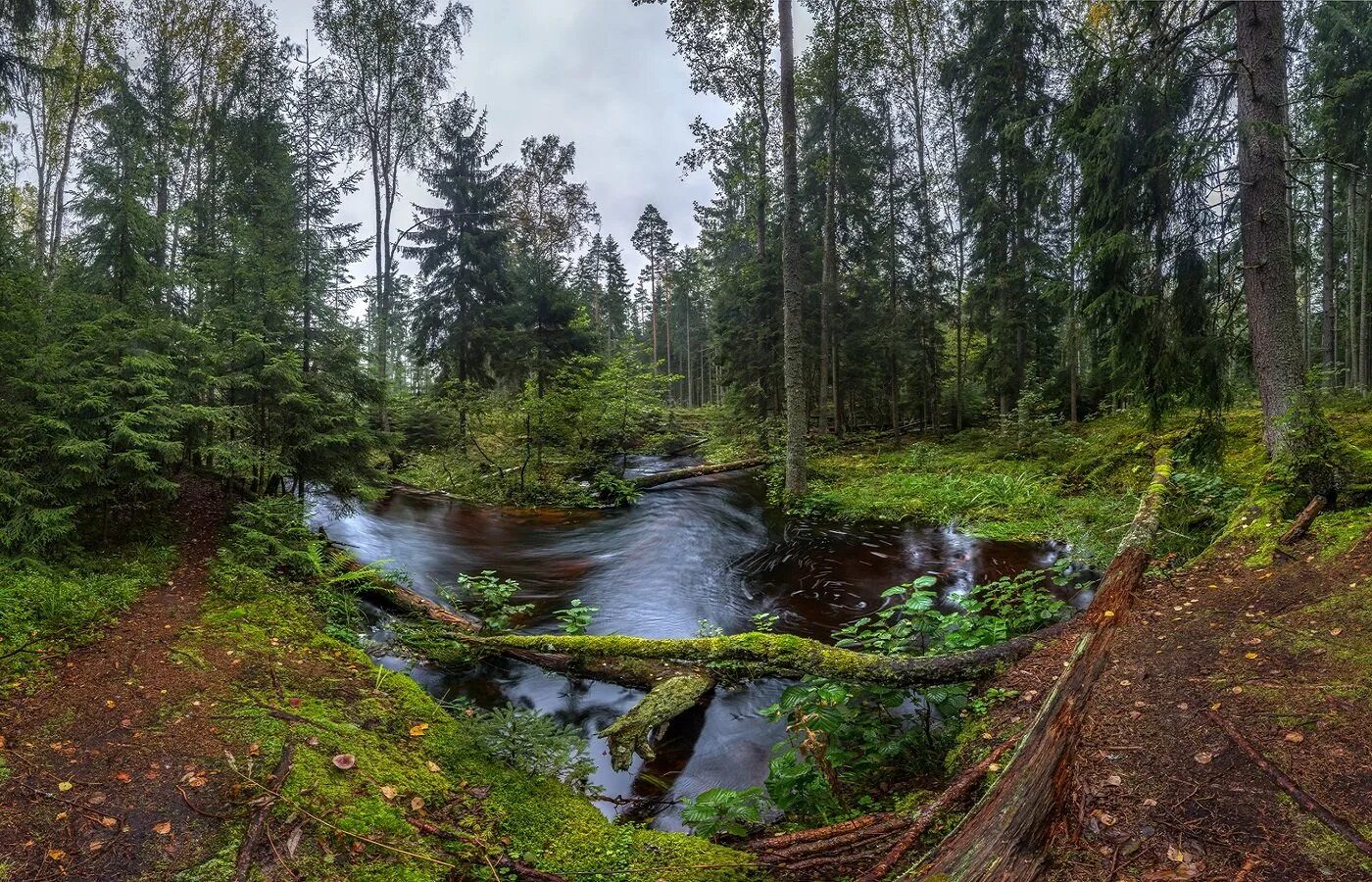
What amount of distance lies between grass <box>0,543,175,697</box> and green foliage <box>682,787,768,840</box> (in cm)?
413

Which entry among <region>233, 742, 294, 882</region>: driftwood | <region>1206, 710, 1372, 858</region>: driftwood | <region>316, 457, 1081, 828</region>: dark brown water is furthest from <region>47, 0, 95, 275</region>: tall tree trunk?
<region>1206, 710, 1372, 858</region>: driftwood

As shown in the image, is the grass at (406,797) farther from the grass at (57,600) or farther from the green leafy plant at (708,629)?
the green leafy plant at (708,629)

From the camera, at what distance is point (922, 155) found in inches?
819

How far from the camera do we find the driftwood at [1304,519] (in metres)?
4.61

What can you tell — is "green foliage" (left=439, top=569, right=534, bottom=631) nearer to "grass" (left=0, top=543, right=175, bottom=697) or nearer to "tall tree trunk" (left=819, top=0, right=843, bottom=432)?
"grass" (left=0, top=543, right=175, bottom=697)

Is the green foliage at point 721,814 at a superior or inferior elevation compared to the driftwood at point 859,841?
inferior

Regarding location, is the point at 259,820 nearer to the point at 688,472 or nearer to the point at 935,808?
the point at 935,808

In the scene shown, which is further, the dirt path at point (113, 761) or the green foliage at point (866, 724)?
the green foliage at point (866, 724)

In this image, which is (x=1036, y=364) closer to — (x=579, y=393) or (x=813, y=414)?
(x=813, y=414)

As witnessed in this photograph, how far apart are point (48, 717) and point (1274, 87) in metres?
11.0

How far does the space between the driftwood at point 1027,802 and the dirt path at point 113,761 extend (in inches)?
128

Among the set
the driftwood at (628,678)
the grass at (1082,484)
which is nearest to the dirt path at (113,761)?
the driftwood at (628,678)

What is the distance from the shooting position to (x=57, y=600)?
14.5 ft

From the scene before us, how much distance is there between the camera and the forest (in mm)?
2682
